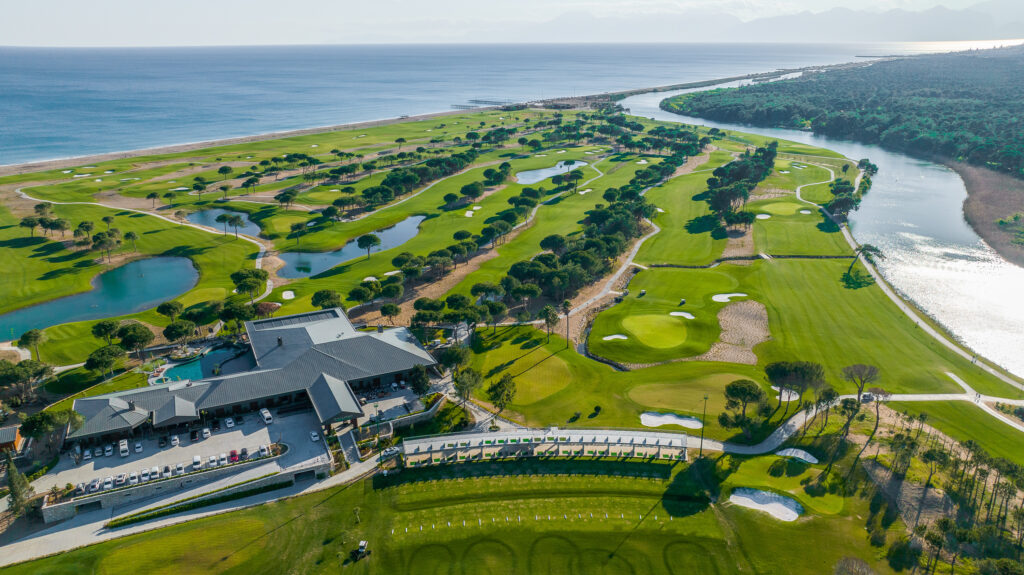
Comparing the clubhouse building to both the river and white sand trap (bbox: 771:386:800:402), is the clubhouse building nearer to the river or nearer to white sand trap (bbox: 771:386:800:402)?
white sand trap (bbox: 771:386:800:402)

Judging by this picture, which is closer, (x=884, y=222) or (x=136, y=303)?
(x=136, y=303)

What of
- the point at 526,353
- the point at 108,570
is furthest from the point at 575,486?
the point at 108,570

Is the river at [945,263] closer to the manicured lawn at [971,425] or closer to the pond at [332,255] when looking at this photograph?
the manicured lawn at [971,425]

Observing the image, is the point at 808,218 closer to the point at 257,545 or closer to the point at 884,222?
the point at 884,222

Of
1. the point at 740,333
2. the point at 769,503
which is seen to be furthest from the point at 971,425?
the point at 769,503

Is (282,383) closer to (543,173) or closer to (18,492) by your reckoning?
(18,492)

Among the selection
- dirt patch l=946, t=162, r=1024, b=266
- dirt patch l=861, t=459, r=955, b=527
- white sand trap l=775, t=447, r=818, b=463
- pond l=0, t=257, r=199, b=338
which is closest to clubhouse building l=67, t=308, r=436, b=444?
pond l=0, t=257, r=199, b=338
